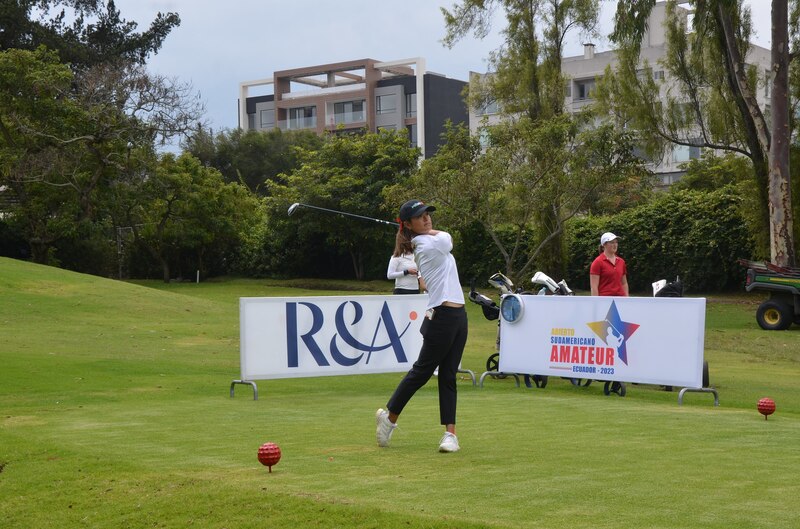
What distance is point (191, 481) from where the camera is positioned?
22.6 feet

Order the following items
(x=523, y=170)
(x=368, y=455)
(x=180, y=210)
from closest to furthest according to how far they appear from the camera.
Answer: (x=368, y=455), (x=523, y=170), (x=180, y=210)

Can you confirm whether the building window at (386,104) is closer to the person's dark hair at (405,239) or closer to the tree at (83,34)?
the tree at (83,34)

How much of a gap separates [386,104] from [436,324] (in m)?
91.0

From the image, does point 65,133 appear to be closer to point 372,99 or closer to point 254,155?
point 254,155

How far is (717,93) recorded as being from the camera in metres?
33.7

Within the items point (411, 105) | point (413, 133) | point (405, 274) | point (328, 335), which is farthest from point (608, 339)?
point (413, 133)

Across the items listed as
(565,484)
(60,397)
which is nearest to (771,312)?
(60,397)

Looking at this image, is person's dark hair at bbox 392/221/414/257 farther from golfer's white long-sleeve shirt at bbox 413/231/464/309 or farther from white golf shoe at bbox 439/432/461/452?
white golf shoe at bbox 439/432/461/452

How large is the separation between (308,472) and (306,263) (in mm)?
48131

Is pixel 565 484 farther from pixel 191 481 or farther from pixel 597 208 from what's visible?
pixel 597 208

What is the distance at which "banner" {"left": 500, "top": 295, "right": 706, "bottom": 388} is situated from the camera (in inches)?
511

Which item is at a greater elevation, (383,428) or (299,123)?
(299,123)

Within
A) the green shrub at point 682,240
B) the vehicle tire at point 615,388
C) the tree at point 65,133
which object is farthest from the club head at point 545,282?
the tree at point 65,133

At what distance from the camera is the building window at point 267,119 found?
10712cm
